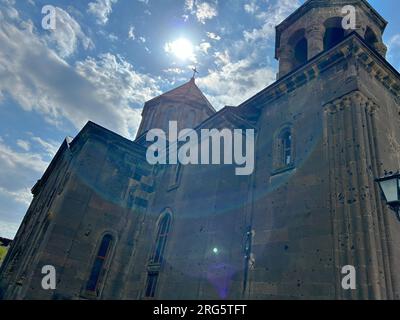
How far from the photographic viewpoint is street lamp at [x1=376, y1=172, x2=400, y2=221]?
4.57 metres

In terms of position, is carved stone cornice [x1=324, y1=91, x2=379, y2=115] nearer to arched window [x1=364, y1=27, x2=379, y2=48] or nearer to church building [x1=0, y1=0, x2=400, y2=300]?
church building [x1=0, y1=0, x2=400, y2=300]

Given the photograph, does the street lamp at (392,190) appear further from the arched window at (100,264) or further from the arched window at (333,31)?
the arched window at (100,264)

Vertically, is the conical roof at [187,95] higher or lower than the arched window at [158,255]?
higher

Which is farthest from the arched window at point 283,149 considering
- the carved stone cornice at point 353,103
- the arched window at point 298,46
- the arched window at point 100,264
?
the arched window at point 100,264

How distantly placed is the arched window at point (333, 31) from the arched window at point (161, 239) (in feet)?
31.1

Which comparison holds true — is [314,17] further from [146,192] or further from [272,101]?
[146,192]

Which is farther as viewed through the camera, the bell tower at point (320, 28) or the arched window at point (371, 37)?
the arched window at point (371, 37)

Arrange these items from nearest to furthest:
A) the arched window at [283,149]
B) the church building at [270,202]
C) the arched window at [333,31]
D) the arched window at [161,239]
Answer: the church building at [270,202], the arched window at [283,149], the arched window at [333,31], the arched window at [161,239]

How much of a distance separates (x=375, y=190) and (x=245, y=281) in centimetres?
390

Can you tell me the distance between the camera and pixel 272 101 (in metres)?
9.66

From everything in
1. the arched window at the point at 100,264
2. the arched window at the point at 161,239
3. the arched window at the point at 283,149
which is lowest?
the arched window at the point at 100,264

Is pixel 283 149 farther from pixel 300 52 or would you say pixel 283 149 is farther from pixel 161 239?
pixel 161 239

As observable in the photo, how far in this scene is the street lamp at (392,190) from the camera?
4.57m
